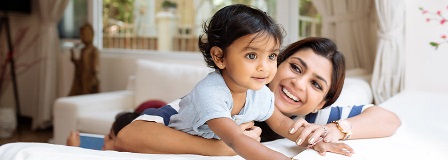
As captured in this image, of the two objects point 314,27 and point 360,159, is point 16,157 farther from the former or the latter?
point 314,27

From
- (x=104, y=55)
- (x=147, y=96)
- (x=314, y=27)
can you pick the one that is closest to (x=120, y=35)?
(x=104, y=55)

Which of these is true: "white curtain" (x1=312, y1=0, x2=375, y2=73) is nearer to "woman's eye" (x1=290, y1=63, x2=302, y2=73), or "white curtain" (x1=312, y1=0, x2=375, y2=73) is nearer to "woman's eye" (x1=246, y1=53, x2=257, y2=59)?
"woman's eye" (x1=290, y1=63, x2=302, y2=73)

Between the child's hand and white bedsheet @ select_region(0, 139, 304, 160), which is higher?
white bedsheet @ select_region(0, 139, 304, 160)

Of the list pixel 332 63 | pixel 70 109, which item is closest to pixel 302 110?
pixel 332 63

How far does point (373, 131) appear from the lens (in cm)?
126

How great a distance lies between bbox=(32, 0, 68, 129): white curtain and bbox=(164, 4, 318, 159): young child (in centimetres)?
446

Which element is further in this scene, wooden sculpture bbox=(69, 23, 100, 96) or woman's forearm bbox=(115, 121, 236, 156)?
wooden sculpture bbox=(69, 23, 100, 96)

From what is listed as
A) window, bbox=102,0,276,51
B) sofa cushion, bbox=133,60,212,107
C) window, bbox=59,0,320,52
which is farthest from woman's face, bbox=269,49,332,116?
Result: window, bbox=102,0,276,51

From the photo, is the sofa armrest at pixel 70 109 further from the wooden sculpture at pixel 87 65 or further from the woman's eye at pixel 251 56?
the woman's eye at pixel 251 56

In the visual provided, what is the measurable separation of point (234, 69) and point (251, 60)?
40mm

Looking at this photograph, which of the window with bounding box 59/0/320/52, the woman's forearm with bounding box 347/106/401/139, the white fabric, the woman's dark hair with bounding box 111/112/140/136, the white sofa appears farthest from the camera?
the window with bounding box 59/0/320/52

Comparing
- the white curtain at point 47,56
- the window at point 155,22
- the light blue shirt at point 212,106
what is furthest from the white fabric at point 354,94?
the white curtain at point 47,56

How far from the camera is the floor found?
4.55m

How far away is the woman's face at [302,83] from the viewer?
136 cm
